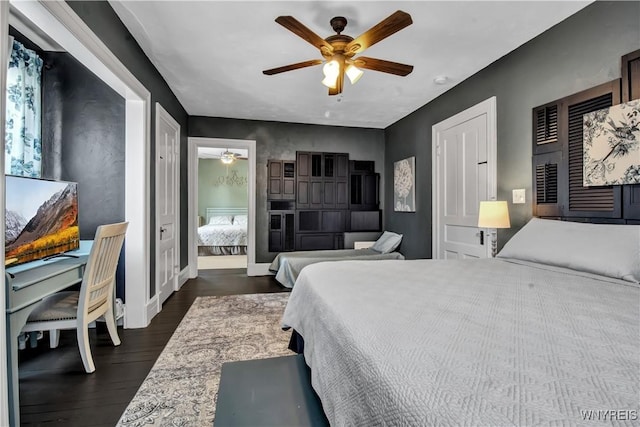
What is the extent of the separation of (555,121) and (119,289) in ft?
13.6

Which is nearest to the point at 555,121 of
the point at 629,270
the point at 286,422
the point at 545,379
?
the point at 629,270

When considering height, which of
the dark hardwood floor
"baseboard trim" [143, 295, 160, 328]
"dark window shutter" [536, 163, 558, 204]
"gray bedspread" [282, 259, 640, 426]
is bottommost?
the dark hardwood floor

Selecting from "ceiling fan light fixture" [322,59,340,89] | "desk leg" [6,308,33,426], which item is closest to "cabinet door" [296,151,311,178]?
"ceiling fan light fixture" [322,59,340,89]

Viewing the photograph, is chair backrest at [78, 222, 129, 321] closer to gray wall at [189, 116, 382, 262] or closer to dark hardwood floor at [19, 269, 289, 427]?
dark hardwood floor at [19, 269, 289, 427]

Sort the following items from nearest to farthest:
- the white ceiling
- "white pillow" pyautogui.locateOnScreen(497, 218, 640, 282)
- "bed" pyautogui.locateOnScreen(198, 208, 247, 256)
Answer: "white pillow" pyautogui.locateOnScreen(497, 218, 640, 282)
the white ceiling
"bed" pyautogui.locateOnScreen(198, 208, 247, 256)

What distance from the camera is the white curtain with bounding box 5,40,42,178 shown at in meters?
2.53

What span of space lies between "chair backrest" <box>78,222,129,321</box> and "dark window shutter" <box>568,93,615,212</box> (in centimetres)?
339

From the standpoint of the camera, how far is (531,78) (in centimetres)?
271

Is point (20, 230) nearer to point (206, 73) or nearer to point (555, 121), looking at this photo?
point (206, 73)

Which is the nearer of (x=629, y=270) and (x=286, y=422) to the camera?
(x=286, y=422)

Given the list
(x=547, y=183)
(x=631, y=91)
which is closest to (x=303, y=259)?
(x=547, y=183)

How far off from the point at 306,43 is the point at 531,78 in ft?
6.63

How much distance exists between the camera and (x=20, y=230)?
199 centimetres

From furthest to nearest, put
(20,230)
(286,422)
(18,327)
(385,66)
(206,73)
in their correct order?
(206,73)
(385,66)
(20,230)
(18,327)
(286,422)
